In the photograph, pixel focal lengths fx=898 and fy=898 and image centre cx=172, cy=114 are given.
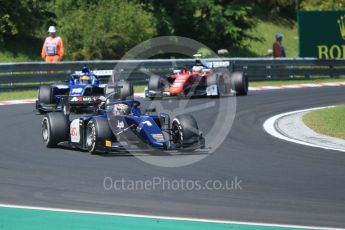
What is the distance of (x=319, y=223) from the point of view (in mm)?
8602

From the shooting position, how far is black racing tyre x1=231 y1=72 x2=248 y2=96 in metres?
23.9

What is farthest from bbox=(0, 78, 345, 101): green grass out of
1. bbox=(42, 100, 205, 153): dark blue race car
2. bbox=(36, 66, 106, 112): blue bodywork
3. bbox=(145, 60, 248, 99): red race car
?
A: bbox=(42, 100, 205, 153): dark blue race car

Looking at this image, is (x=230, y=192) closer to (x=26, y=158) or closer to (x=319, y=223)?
(x=319, y=223)

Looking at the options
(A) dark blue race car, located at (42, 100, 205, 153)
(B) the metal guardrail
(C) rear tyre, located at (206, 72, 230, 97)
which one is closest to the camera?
(A) dark blue race car, located at (42, 100, 205, 153)

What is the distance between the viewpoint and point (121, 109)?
13.5 metres

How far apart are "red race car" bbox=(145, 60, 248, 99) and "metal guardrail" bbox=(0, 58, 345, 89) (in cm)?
78

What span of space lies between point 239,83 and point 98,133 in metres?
11.6

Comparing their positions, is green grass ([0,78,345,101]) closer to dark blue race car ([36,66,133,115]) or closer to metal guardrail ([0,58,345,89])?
metal guardrail ([0,58,345,89])

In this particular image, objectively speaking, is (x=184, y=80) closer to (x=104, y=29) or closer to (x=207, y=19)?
(x=104, y=29)

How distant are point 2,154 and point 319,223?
20.5 ft

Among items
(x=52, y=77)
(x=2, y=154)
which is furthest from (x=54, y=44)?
(x=2, y=154)

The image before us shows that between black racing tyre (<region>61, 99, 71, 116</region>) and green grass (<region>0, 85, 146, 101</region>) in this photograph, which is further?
green grass (<region>0, 85, 146, 101</region>)

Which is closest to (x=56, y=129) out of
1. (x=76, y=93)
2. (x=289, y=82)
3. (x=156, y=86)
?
(x=76, y=93)

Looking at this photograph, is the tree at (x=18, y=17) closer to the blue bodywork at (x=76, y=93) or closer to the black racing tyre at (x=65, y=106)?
the blue bodywork at (x=76, y=93)
